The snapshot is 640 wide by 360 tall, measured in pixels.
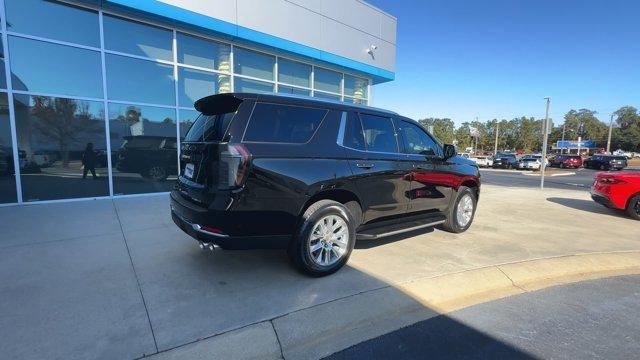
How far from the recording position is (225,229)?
3.06m

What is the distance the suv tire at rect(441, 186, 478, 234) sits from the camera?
5469 millimetres

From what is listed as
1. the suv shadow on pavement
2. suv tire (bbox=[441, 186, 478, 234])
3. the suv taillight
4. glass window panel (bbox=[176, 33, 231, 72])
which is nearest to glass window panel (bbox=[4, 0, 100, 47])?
glass window panel (bbox=[176, 33, 231, 72])

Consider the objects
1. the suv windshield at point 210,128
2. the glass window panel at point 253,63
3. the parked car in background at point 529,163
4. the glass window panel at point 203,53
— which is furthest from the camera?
the parked car in background at point 529,163

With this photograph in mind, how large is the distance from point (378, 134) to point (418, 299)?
206 centimetres

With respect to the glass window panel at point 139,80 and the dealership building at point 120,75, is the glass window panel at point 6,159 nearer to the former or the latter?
the dealership building at point 120,75

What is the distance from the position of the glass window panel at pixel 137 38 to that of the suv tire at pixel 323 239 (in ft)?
25.1

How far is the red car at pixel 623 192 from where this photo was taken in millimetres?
7230

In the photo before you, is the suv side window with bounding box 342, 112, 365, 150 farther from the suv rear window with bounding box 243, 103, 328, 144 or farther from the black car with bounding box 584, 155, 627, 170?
the black car with bounding box 584, 155, 627, 170

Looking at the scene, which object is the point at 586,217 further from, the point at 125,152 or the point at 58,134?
the point at 58,134

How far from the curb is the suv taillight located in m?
1.25

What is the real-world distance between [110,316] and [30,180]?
6.67 meters

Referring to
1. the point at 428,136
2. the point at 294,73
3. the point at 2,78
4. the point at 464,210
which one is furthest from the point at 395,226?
the point at 294,73

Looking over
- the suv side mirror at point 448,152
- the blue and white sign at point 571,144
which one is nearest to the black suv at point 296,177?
the suv side mirror at point 448,152

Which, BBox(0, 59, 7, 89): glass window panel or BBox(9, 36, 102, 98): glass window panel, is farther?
BBox(9, 36, 102, 98): glass window panel
